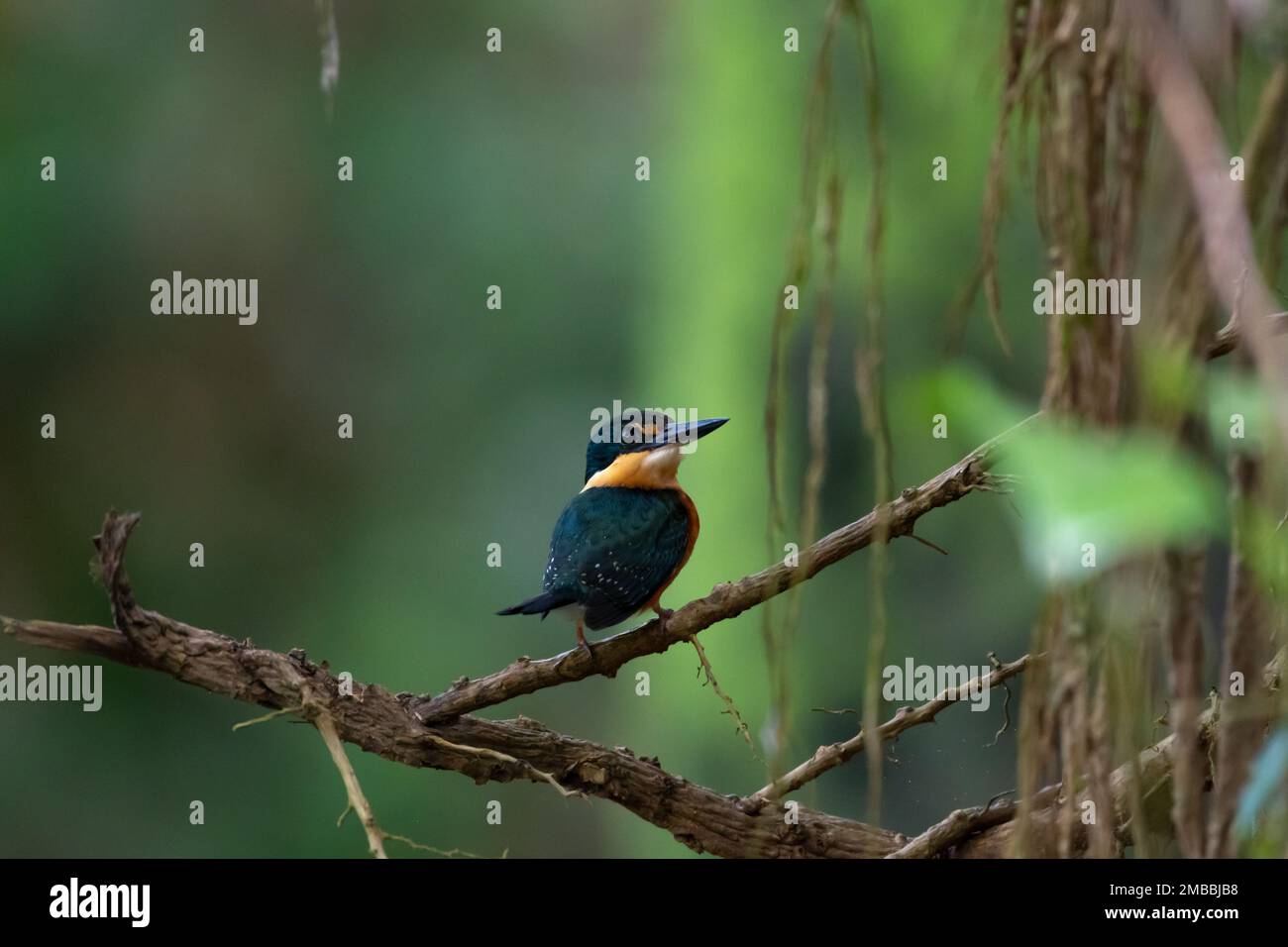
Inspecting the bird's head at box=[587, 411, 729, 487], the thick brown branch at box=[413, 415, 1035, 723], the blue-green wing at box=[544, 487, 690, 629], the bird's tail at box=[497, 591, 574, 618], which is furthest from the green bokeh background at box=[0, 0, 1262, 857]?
the thick brown branch at box=[413, 415, 1035, 723]

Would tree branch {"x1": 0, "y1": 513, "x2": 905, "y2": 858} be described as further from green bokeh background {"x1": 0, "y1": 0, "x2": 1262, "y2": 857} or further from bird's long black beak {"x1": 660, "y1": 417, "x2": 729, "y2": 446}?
green bokeh background {"x1": 0, "y1": 0, "x2": 1262, "y2": 857}

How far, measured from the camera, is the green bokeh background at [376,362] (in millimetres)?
6961

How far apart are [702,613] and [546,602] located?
1.82 ft

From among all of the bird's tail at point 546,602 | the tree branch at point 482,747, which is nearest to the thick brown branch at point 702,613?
the tree branch at point 482,747

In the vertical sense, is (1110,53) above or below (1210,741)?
above

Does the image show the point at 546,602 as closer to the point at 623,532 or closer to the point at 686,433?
the point at 623,532

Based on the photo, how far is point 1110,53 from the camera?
1.07 m

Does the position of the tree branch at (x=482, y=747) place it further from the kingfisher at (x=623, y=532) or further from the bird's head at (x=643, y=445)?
the bird's head at (x=643, y=445)

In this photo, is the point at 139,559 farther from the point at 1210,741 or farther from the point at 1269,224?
the point at 1269,224

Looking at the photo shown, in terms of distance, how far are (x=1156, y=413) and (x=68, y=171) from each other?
8387 mm

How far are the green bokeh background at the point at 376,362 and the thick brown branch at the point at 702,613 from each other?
3885 mm

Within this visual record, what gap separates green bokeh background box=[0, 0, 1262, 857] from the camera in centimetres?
696
